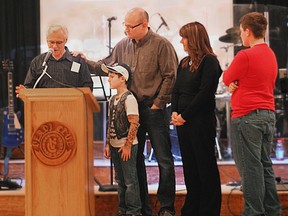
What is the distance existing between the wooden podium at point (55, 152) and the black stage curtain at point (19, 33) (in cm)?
444

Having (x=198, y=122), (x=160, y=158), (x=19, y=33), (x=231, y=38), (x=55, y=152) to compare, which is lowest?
(x=160, y=158)

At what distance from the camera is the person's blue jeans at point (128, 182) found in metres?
3.18

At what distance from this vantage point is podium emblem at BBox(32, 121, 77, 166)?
9.10ft

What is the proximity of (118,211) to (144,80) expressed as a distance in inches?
39.5

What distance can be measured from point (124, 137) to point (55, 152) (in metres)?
0.58

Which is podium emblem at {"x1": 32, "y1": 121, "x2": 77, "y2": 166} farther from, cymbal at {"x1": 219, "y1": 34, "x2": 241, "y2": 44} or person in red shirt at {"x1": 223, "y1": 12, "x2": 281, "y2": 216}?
cymbal at {"x1": 219, "y1": 34, "x2": 241, "y2": 44}

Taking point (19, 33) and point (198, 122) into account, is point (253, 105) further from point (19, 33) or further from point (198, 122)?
point (19, 33)

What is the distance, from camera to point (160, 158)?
3.33 meters

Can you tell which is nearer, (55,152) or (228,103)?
(55,152)

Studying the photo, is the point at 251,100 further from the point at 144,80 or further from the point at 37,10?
the point at 37,10

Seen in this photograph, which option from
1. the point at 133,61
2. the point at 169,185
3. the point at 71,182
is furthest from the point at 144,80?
the point at 71,182

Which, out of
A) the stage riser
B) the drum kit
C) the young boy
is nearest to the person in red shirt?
the stage riser

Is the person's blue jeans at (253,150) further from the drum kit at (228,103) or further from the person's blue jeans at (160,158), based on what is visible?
the drum kit at (228,103)

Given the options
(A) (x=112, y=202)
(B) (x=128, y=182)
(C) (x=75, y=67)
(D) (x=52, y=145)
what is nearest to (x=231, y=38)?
(C) (x=75, y=67)
